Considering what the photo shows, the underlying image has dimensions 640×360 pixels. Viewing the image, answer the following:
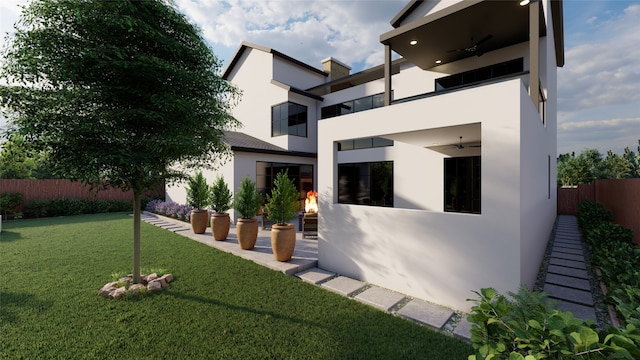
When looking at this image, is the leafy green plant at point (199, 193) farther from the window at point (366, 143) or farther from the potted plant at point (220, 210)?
the window at point (366, 143)

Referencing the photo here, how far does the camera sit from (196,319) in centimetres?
397

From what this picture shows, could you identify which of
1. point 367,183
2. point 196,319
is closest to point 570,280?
point 196,319

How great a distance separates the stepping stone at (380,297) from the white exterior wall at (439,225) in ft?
0.63

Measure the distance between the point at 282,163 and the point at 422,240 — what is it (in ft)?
32.8

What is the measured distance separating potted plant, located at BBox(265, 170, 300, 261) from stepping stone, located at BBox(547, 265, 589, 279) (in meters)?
6.14

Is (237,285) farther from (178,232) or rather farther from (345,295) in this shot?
(178,232)

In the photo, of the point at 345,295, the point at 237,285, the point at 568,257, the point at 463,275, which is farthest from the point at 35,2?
the point at 568,257

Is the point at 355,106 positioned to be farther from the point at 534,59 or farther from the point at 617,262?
the point at 617,262

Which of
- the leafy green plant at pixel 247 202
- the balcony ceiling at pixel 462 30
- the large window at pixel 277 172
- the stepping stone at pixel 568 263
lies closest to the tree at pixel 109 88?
the leafy green plant at pixel 247 202

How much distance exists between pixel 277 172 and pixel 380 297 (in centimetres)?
989

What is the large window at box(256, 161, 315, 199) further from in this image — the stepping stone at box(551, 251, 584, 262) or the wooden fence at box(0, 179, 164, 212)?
the stepping stone at box(551, 251, 584, 262)

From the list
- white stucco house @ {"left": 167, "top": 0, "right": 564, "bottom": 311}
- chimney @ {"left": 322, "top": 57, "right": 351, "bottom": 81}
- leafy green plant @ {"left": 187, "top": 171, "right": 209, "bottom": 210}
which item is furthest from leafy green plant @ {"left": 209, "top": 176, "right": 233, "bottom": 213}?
chimney @ {"left": 322, "top": 57, "right": 351, "bottom": 81}

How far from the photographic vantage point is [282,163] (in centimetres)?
1371

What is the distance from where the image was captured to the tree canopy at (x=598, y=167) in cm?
2449
